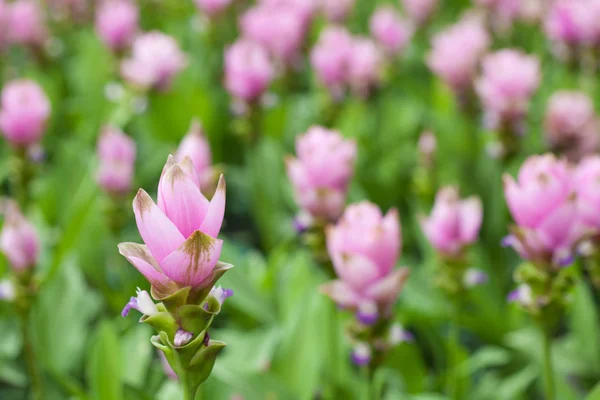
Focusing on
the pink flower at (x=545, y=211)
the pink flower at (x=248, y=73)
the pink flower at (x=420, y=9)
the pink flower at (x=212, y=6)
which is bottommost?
the pink flower at (x=545, y=211)

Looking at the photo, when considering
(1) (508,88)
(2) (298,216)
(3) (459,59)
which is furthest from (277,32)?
(2) (298,216)

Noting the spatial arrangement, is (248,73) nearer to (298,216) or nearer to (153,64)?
(153,64)

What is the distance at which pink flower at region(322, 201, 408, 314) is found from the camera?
155 cm

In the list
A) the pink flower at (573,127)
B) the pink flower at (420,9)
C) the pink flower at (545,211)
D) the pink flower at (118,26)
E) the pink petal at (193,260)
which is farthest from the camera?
the pink flower at (420,9)

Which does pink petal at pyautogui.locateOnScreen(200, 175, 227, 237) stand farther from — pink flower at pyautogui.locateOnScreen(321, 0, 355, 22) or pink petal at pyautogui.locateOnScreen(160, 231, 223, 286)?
pink flower at pyautogui.locateOnScreen(321, 0, 355, 22)

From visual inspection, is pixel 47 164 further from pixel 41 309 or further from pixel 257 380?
pixel 257 380

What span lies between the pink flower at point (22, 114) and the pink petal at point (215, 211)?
1.72 m

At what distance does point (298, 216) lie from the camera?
207cm

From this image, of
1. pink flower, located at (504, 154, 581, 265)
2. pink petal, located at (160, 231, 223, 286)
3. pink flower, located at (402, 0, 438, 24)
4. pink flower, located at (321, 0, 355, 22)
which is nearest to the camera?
pink petal, located at (160, 231, 223, 286)

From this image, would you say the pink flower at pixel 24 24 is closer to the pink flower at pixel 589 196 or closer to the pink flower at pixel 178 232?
the pink flower at pixel 589 196

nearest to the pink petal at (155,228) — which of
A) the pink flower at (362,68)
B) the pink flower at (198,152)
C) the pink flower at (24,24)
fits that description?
the pink flower at (198,152)

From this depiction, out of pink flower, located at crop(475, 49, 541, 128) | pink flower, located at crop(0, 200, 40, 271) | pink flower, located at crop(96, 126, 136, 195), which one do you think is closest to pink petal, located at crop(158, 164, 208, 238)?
pink flower, located at crop(0, 200, 40, 271)

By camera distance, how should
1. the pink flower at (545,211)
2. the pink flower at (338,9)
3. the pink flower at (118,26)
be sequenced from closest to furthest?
the pink flower at (545,211)
the pink flower at (118,26)
the pink flower at (338,9)

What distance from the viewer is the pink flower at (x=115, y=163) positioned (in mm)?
2348
